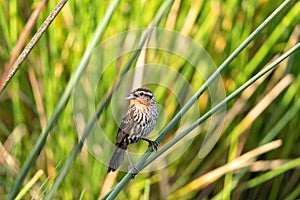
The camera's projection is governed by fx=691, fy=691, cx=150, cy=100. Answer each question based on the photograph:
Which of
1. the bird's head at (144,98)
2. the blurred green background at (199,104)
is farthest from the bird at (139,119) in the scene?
the blurred green background at (199,104)

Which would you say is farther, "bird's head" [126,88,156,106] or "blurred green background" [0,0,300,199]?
"blurred green background" [0,0,300,199]

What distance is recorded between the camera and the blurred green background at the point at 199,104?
145cm

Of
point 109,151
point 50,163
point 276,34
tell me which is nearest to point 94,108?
point 109,151

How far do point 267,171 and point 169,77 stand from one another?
0.34 metres

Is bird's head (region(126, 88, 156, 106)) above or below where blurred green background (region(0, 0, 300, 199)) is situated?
below

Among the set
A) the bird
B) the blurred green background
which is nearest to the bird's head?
the bird

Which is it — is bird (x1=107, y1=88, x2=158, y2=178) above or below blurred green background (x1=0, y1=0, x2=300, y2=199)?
below

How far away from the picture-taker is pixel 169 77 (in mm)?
1458

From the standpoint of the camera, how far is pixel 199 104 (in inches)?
59.5

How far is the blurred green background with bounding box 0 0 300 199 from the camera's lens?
4.76 ft

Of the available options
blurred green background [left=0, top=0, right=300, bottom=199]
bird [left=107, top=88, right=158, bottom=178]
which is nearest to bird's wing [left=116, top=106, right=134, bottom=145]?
bird [left=107, top=88, right=158, bottom=178]

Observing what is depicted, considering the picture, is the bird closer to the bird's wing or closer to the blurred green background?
the bird's wing

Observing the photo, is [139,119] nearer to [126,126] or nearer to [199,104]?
[126,126]

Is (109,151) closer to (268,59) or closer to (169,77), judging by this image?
(169,77)
